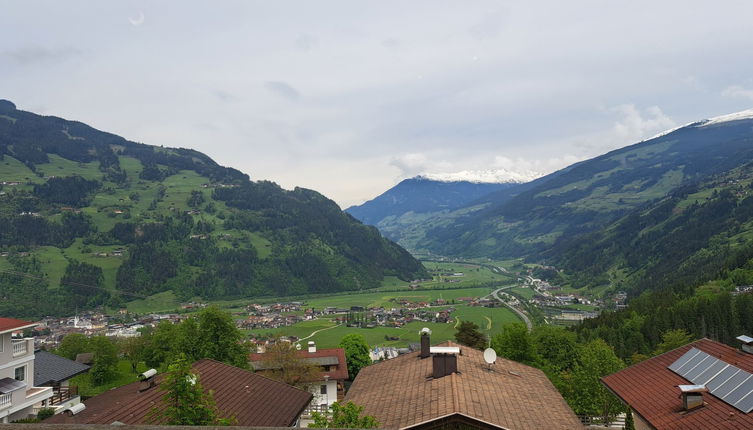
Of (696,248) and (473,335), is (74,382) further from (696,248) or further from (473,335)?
(696,248)

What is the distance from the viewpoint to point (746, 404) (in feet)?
53.6

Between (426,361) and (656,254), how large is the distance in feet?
688

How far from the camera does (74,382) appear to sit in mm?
49219

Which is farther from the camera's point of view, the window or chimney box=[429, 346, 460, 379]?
the window

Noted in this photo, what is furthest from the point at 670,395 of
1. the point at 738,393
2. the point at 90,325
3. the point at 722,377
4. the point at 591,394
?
the point at 90,325

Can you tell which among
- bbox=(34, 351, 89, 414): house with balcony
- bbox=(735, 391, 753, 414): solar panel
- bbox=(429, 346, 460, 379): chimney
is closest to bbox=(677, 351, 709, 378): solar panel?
bbox=(735, 391, 753, 414): solar panel

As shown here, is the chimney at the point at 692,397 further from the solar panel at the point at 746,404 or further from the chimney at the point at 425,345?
the chimney at the point at 425,345

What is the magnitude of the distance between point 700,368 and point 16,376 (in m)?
38.1

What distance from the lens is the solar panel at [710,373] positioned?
1972 cm

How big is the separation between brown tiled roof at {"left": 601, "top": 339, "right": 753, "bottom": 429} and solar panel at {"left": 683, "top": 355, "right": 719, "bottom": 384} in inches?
13.1

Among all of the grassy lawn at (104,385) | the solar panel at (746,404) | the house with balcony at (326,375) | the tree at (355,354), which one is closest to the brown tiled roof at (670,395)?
the solar panel at (746,404)

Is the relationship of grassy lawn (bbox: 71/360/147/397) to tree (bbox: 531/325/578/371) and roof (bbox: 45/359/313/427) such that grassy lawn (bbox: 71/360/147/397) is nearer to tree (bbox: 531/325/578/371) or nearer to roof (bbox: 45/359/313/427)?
roof (bbox: 45/359/313/427)

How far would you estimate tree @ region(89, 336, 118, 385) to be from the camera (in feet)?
170

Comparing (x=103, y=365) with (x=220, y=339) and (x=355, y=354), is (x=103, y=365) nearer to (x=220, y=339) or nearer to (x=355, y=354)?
(x=220, y=339)
